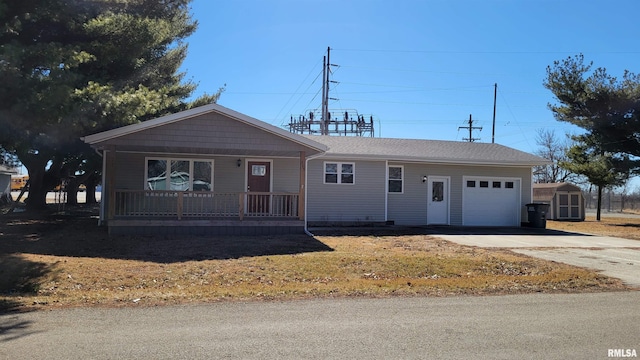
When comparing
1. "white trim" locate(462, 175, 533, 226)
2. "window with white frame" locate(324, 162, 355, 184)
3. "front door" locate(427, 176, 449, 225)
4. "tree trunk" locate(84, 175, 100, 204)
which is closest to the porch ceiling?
"window with white frame" locate(324, 162, 355, 184)

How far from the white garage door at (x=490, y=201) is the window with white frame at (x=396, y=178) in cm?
278

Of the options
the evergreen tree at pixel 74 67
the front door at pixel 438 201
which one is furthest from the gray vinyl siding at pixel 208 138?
the front door at pixel 438 201

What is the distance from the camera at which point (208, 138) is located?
13.9 m

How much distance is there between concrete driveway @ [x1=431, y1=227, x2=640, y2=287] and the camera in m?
10.2

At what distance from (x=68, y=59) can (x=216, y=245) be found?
20.2 feet

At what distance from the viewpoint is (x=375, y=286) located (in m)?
7.88

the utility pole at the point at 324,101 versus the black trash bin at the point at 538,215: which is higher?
the utility pole at the point at 324,101

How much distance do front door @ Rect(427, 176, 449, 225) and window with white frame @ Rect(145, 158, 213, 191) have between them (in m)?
8.84

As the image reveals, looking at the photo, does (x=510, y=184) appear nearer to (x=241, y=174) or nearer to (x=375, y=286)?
(x=241, y=174)

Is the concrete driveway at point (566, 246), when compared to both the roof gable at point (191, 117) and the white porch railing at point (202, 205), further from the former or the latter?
the roof gable at point (191, 117)

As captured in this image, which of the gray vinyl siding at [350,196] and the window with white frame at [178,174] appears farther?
the gray vinyl siding at [350,196]

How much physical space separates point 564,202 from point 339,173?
1652 centimetres

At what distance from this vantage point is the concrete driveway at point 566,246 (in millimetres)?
10180

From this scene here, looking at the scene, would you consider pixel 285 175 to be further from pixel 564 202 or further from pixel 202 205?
pixel 564 202
